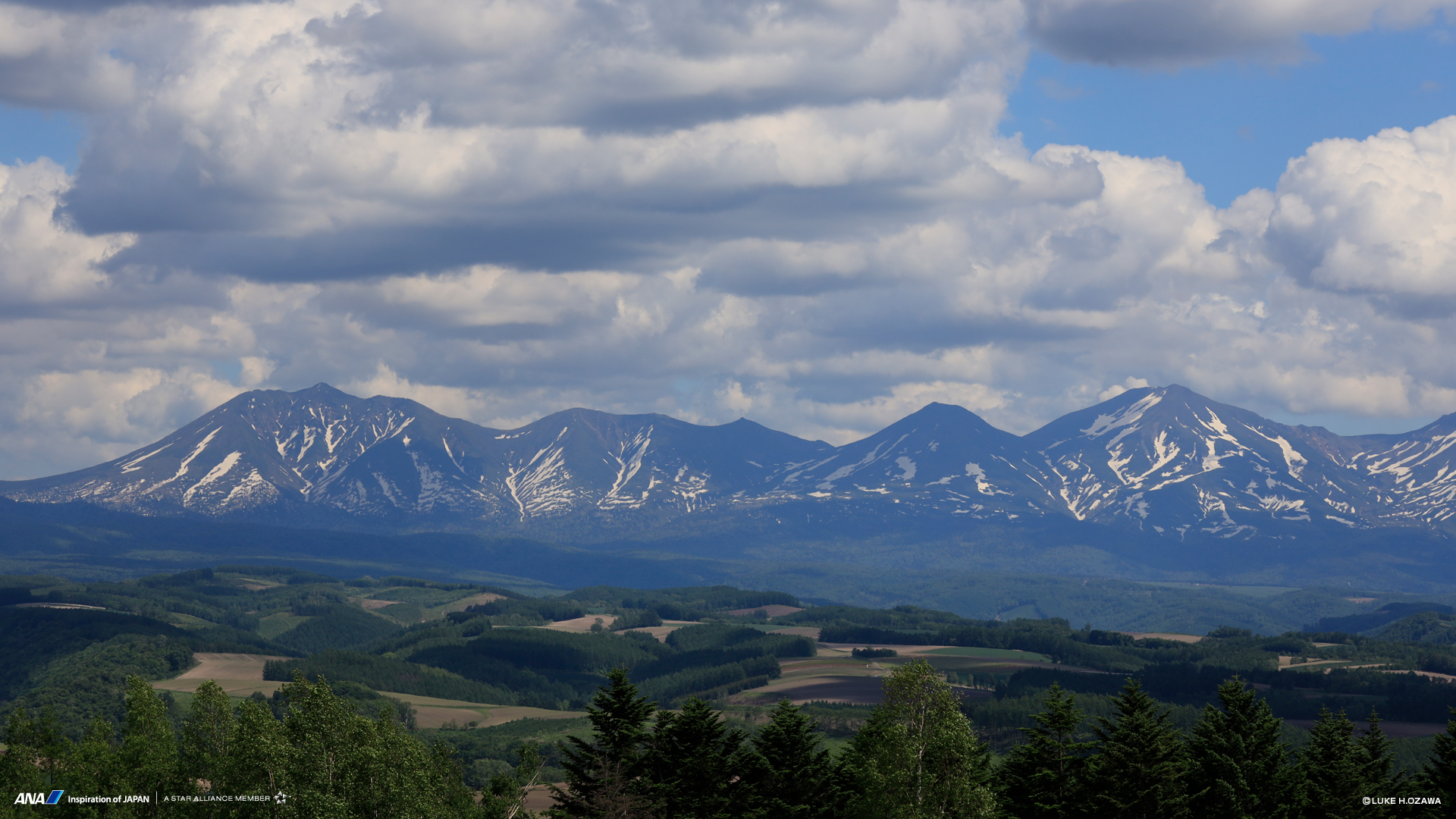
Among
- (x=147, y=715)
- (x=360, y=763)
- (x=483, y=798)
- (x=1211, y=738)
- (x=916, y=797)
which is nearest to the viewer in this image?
(x=916, y=797)

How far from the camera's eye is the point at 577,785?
83.8m

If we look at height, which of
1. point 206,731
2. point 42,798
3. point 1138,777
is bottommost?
point 42,798

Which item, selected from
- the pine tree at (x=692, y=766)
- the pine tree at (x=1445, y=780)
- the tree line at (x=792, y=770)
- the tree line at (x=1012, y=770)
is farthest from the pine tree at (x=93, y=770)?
the pine tree at (x=1445, y=780)

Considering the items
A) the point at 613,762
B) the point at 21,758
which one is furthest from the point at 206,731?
the point at 613,762

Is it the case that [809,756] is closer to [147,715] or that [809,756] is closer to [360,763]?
[360,763]

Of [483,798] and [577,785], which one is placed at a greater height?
[577,785]

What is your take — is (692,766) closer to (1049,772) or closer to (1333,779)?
(1049,772)

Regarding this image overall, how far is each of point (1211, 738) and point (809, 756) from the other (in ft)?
89.4

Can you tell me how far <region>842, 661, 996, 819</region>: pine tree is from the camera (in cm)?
7419

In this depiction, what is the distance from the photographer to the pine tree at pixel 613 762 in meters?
81.2

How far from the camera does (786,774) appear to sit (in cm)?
8562

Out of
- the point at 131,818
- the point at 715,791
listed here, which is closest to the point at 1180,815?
the point at 715,791

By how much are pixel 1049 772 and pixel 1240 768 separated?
13.3m

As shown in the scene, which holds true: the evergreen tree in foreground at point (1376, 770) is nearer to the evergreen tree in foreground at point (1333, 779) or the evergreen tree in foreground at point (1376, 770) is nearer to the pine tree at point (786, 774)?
the evergreen tree in foreground at point (1333, 779)
